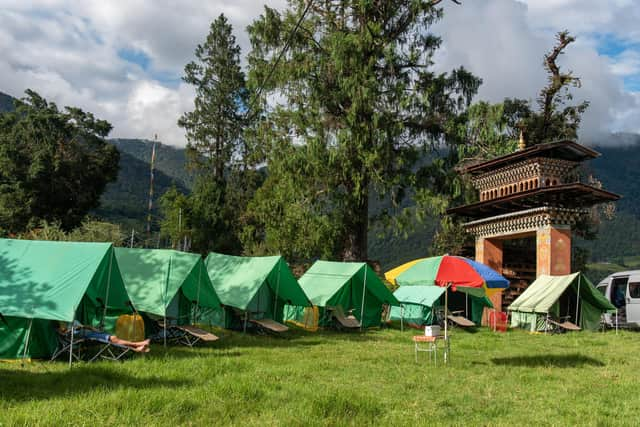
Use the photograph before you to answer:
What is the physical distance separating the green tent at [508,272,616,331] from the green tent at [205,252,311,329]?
6860mm

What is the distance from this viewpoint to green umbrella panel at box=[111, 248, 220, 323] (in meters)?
13.0

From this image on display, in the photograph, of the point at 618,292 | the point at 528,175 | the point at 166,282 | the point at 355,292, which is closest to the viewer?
the point at 166,282

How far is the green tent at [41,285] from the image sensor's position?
9.97 m

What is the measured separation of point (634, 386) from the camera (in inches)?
346

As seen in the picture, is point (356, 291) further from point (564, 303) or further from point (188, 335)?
point (188, 335)

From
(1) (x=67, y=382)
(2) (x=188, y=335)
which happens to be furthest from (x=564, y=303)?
(1) (x=67, y=382)

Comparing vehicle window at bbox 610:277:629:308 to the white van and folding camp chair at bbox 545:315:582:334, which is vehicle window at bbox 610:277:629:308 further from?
folding camp chair at bbox 545:315:582:334

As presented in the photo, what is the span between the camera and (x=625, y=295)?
19.8m

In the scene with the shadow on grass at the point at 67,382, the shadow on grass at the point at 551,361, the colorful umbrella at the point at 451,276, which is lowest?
the shadow on grass at the point at 67,382

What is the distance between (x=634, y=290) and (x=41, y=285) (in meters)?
17.6

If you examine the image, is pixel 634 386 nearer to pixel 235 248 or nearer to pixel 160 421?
pixel 160 421

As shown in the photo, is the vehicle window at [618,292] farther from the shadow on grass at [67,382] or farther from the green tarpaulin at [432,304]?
the shadow on grass at [67,382]

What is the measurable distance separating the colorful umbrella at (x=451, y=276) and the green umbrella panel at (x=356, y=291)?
685 mm

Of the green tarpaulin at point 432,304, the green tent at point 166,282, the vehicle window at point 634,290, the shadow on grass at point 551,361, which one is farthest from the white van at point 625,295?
the green tent at point 166,282
